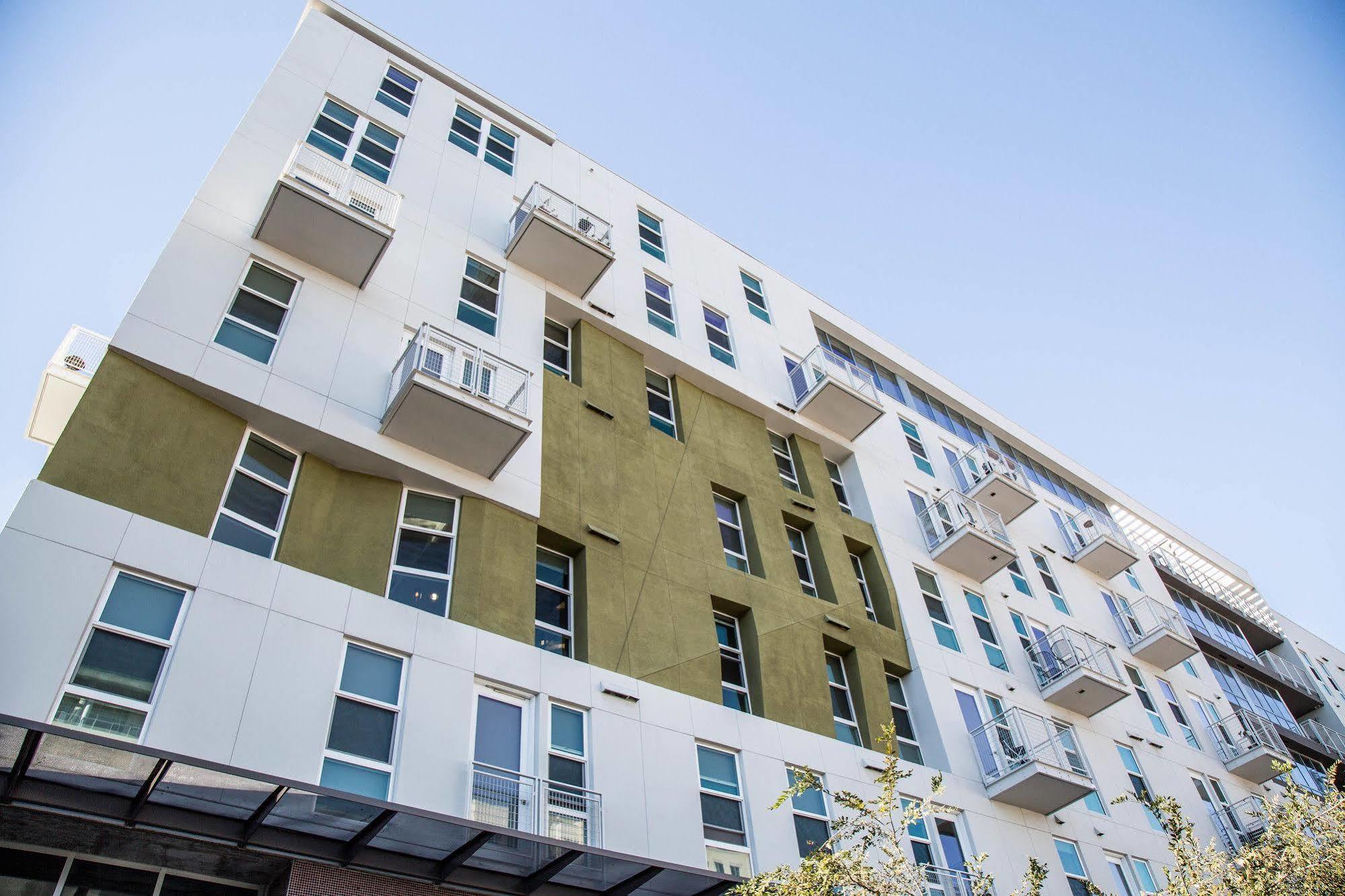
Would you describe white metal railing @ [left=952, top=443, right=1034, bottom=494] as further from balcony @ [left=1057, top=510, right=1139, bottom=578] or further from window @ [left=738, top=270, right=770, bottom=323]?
window @ [left=738, top=270, right=770, bottom=323]

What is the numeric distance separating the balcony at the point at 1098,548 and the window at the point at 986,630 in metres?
8.01

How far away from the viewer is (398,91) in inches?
922

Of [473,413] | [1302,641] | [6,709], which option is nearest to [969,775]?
[473,413]

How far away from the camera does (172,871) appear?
36.4ft

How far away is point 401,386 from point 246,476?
279cm

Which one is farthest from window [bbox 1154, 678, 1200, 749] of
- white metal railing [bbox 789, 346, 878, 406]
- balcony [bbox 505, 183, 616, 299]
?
balcony [bbox 505, 183, 616, 299]

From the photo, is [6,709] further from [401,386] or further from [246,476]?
[401,386]

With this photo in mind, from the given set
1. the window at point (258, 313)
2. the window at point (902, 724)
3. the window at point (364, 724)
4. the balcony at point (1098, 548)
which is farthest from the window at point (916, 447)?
the window at point (364, 724)

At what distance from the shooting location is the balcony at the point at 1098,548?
31.3 m

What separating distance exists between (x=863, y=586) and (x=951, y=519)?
3.99 metres

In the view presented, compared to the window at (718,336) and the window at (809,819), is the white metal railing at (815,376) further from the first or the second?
the window at (809,819)

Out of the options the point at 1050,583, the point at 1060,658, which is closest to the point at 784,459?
the point at 1060,658

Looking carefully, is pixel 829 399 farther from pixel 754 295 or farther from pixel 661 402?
pixel 661 402

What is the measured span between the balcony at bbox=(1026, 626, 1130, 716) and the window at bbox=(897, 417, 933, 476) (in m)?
6.19
